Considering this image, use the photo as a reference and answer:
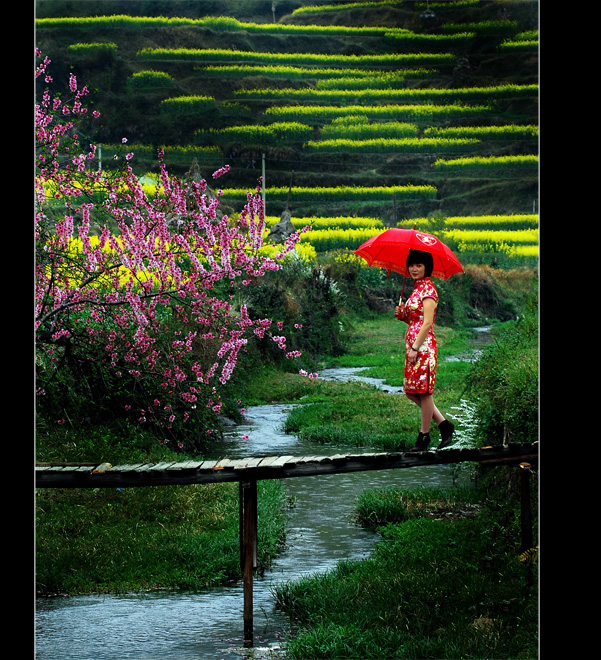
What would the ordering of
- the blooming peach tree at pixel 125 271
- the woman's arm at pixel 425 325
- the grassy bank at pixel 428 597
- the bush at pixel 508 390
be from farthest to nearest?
1. the blooming peach tree at pixel 125 271
2. the bush at pixel 508 390
3. the woman's arm at pixel 425 325
4. the grassy bank at pixel 428 597

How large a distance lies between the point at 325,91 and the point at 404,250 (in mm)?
19713

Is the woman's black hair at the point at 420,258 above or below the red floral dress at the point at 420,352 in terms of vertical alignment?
above

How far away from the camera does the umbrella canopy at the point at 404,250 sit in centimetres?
551

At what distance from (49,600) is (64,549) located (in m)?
0.62

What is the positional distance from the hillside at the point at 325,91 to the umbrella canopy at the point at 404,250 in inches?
548

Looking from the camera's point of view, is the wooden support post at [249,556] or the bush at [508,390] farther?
the bush at [508,390]

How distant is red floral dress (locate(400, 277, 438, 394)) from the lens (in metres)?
5.26

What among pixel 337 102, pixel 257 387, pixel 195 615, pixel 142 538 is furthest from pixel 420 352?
pixel 337 102

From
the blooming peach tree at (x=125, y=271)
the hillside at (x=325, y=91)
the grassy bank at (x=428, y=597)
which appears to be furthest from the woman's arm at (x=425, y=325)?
the hillside at (x=325, y=91)

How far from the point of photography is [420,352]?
5.26 metres

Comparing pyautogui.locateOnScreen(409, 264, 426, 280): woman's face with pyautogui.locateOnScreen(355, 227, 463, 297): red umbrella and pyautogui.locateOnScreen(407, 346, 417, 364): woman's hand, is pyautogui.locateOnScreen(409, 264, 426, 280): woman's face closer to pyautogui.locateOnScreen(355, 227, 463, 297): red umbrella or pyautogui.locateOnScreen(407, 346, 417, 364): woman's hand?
pyautogui.locateOnScreen(355, 227, 463, 297): red umbrella

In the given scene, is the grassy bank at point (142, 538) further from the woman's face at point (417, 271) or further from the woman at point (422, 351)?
the woman's face at point (417, 271)

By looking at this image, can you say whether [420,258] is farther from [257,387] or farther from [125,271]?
[257,387]
